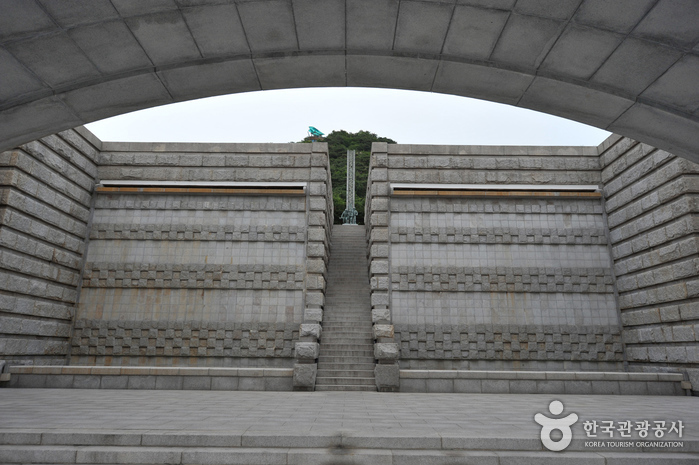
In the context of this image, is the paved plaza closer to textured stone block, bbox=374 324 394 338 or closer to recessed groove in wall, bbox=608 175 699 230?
textured stone block, bbox=374 324 394 338

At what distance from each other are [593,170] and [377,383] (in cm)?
1117

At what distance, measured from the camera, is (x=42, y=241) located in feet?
42.1

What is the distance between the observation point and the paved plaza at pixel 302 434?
4516mm

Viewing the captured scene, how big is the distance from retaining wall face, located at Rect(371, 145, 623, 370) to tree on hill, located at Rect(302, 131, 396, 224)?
23743mm

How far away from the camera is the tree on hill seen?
40.5m

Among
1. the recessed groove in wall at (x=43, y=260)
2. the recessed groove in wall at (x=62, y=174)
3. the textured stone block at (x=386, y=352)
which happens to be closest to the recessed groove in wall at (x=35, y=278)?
the recessed groove in wall at (x=43, y=260)

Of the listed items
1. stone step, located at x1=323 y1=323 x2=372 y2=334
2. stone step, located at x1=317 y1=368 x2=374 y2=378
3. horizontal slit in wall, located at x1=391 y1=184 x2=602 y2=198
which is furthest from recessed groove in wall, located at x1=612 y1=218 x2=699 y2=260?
stone step, located at x1=317 y1=368 x2=374 y2=378

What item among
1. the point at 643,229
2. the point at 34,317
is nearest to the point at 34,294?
the point at 34,317

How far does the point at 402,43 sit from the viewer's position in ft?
15.5

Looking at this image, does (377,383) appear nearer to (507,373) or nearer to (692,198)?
(507,373)

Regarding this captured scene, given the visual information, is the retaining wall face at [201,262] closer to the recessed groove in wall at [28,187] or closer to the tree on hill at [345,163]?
the recessed groove in wall at [28,187]

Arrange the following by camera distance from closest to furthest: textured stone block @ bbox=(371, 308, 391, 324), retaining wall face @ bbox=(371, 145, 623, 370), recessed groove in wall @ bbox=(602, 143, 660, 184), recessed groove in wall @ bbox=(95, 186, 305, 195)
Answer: recessed groove in wall @ bbox=(602, 143, 660, 184), textured stone block @ bbox=(371, 308, 391, 324), retaining wall face @ bbox=(371, 145, 623, 370), recessed groove in wall @ bbox=(95, 186, 305, 195)

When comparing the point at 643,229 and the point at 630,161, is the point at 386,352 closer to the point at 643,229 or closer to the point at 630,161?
the point at 643,229

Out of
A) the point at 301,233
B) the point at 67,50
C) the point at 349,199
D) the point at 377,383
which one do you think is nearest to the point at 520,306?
the point at 377,383
